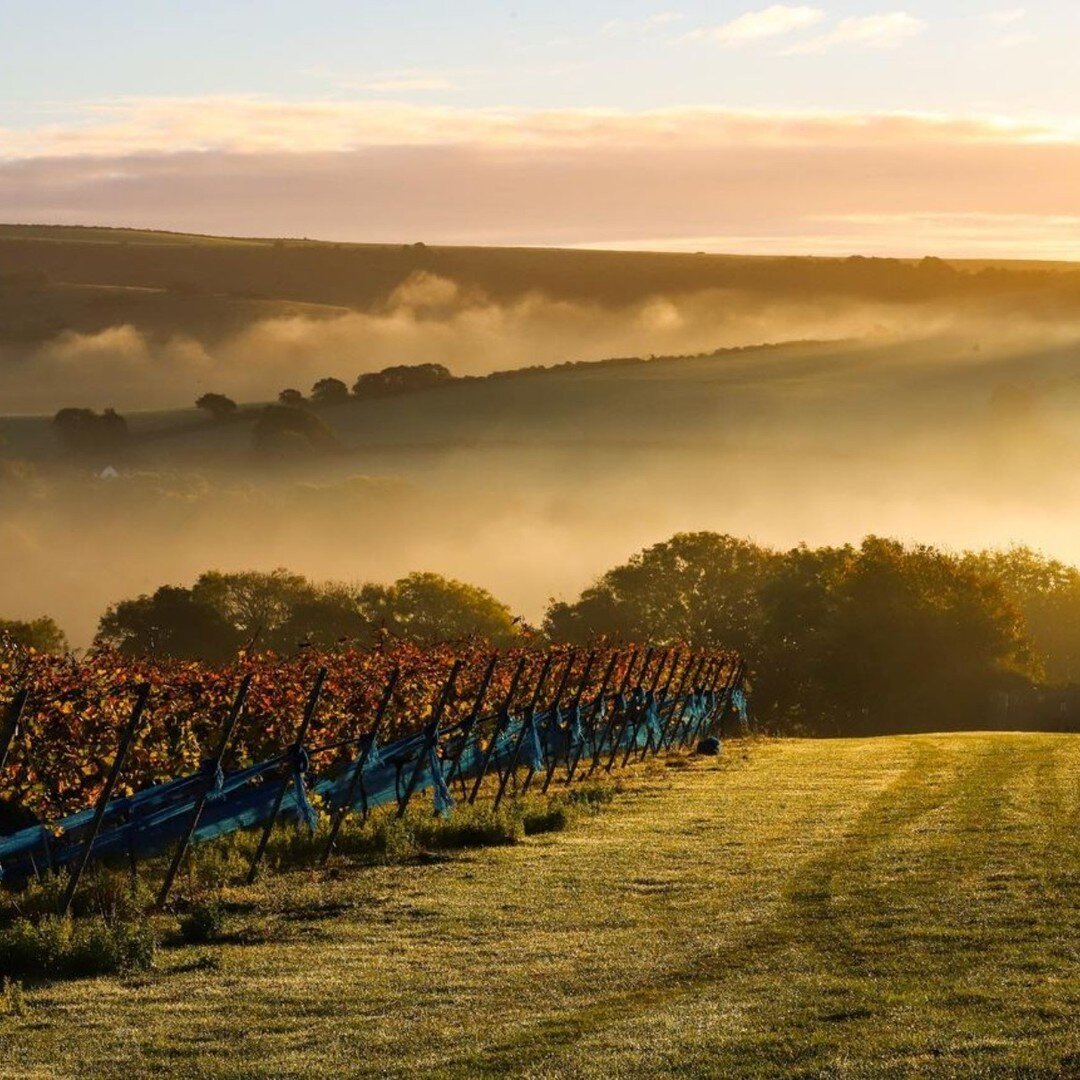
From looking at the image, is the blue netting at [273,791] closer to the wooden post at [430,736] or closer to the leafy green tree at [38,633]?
the wooden post at [430,736]

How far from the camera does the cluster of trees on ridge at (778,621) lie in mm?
81375

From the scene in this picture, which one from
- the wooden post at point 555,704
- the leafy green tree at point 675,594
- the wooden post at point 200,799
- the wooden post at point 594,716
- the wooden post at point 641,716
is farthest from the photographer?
the leafy green tree at point 675,594

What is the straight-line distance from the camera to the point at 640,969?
15555 mm

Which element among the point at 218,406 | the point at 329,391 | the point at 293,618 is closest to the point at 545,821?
the point at 293,618

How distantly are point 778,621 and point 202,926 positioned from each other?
228 feet

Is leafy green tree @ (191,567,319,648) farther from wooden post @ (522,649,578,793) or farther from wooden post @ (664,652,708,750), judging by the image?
wooden post @ (522,649,578,793)

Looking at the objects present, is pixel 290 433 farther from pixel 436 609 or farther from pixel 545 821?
pixel 545 821

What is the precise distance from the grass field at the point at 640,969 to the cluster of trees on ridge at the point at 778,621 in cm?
4992

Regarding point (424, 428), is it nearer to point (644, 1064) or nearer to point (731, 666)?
point (731, 666)

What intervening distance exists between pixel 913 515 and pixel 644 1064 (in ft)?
531

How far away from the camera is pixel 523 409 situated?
7254 inches

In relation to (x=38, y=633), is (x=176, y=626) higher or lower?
lower

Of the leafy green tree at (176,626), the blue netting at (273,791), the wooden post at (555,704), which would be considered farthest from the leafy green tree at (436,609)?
the wooden post at (555,704)

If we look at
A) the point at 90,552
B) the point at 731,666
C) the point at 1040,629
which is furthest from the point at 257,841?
the point at 90,552
